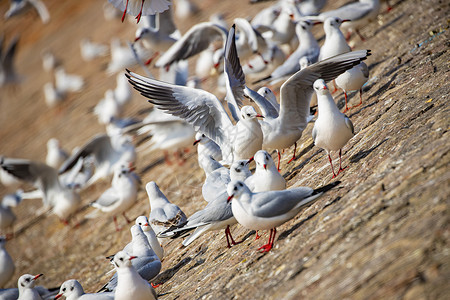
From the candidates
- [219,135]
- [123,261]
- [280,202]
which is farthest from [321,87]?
[123,261]

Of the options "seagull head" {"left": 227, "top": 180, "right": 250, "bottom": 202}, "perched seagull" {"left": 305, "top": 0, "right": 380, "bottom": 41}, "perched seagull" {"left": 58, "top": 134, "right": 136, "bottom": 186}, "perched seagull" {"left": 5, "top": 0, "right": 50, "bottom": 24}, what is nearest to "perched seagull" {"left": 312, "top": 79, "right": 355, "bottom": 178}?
"seagull head" {"left": 227, "top": 180, "right": 250, "bottom": 202}

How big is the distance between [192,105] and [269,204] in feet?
9.60

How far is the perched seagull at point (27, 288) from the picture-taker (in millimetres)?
7066

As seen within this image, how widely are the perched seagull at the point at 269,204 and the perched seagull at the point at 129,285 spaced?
3.50 feet

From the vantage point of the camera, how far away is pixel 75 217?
1295 cm

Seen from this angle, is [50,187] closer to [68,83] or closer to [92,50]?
[68,83]

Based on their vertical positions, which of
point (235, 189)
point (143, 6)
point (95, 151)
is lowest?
point (95, 151)

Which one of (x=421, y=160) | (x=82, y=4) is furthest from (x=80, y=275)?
(x=82, y=4)

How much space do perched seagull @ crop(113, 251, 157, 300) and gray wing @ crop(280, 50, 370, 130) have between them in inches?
103

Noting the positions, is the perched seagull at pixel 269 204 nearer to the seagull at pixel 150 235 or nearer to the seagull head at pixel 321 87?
the seagull head at pixel 321 87

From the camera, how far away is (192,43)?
453 inches

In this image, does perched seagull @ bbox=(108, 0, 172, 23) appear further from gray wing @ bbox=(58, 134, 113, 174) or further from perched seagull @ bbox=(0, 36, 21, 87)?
perched seagull @ bbox=(0, 36, 21, 87)

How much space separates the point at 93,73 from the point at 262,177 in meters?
19.1

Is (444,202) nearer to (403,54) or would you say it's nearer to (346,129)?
(346,129)
